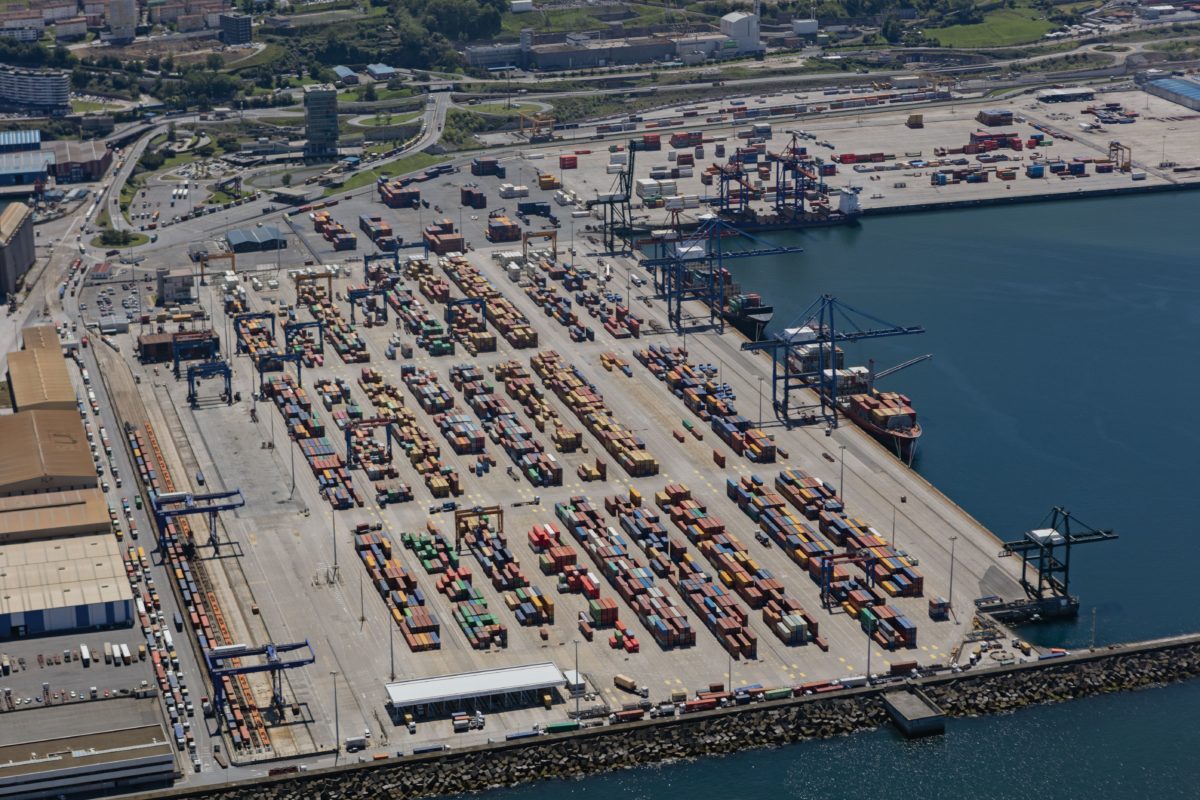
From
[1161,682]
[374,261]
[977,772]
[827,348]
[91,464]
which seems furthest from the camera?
[374,261]

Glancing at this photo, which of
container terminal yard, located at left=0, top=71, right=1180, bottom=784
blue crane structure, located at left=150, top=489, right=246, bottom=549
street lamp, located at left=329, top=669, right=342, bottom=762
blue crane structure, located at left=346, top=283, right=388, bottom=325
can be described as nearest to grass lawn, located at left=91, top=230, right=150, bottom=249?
container terminal yard, located at left=0, top=71, right=1180, bottom=784

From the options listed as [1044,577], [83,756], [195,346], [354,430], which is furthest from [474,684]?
[195,346]

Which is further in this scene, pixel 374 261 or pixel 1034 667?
pixel 374 261

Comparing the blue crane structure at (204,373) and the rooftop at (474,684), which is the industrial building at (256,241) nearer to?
the blue crane structure at (204,373)

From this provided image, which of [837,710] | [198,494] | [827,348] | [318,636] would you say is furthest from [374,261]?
[837,710]

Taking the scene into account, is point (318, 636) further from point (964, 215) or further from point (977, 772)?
point (964, 215)

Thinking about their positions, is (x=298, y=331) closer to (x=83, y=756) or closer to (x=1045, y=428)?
(x=1045, y=428)
